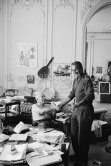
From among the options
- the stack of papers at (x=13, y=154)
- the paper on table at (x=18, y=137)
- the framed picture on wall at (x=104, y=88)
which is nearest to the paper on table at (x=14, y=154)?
the stack of papers at (x=13, y=154)

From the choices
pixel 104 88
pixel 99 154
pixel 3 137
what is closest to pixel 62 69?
pixel 104 88

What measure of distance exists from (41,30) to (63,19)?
27.3 inches

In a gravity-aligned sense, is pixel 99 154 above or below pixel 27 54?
below

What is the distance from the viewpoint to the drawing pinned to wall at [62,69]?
6293 millimetres

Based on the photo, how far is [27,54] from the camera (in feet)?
21.1

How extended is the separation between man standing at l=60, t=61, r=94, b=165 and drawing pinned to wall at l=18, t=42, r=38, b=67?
2.65 meters

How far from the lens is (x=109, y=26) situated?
865cm

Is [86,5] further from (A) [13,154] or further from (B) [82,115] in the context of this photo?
(A) [13,154]

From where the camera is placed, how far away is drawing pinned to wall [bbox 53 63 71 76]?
20.6ft

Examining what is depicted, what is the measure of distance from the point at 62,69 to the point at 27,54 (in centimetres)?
111

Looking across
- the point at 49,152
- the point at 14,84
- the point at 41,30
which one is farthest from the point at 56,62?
the point at 49,152

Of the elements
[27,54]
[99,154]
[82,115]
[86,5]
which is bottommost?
[99,154]

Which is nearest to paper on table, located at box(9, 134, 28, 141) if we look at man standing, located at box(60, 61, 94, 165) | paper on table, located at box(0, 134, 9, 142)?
paper on table, located at box(0, 134, 9, 142)

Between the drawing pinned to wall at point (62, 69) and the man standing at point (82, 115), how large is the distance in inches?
87.9
